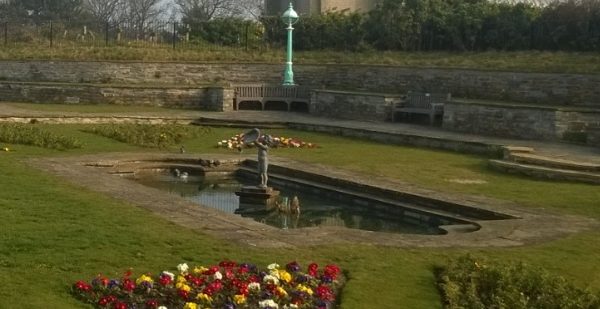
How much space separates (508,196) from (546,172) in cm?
239

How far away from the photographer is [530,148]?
17625 millimetres

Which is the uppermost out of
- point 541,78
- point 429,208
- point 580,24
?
point 580,24

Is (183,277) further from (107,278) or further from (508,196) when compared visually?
(508,196)

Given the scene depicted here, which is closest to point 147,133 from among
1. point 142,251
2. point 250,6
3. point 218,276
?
point 142,251

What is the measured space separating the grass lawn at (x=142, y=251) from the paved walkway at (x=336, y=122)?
14.7 feet

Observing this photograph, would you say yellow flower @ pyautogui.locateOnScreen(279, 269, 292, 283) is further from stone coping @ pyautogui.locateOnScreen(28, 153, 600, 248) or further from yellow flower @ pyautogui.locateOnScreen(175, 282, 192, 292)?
stone coping @ pyautogui.locateOnScreen(28, 153, 600, 248)

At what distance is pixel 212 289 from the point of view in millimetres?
6785

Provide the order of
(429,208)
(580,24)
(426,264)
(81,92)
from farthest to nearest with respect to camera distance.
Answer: (580,24) < (81,92) < (429,208) < (426,264)

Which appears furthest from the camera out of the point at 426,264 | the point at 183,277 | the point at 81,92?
the point at 81,92

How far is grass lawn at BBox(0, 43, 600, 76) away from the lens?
86.5ft

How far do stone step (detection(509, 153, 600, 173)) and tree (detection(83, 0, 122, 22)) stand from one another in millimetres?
43481

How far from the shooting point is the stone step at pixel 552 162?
15.1m

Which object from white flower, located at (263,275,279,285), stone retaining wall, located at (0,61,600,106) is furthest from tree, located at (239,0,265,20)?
white flower, located at (263,275,279,285)

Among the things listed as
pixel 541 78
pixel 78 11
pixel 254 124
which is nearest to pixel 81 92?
pixel 254 124
